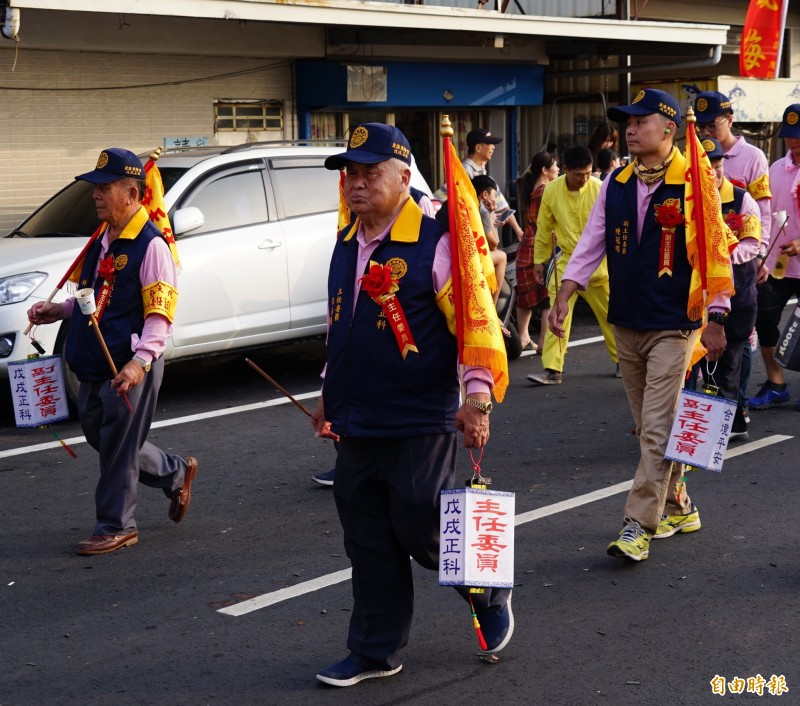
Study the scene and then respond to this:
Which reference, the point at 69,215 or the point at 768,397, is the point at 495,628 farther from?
the point at 69,215

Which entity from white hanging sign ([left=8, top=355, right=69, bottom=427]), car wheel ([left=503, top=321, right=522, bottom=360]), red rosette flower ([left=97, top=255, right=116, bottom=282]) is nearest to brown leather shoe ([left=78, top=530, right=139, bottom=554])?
white hanging sign ([left=8, top=355, right=69, bottom=427])

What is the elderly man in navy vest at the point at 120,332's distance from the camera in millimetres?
6023

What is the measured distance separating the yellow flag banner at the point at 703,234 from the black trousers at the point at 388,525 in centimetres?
188

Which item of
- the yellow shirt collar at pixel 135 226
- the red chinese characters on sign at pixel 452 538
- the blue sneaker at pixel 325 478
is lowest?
the blue sneaker at pixel 325 478

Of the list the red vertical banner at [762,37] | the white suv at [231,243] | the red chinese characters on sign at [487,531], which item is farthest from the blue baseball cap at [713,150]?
the red vertical banner at [762,37]

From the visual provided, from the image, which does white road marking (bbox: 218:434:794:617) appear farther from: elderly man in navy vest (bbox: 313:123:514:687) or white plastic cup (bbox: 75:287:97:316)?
white plastic cup (bbox: 75:287:97:316)

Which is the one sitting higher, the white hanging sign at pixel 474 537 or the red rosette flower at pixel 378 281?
the red rosette flower at pixel 378 281

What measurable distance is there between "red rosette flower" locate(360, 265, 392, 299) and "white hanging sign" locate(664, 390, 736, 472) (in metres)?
1.99

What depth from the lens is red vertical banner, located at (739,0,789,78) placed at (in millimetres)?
18562

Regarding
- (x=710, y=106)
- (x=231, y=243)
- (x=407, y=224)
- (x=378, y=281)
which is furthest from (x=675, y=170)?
(x=231, y=243)

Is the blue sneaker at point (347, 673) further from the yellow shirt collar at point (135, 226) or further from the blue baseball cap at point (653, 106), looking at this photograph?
the blue baseball cap at point (653, 106)

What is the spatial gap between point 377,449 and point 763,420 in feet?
16.6

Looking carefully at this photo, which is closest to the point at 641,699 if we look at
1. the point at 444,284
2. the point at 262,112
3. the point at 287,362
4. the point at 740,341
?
the point at 444,284

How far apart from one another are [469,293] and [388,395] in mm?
468
